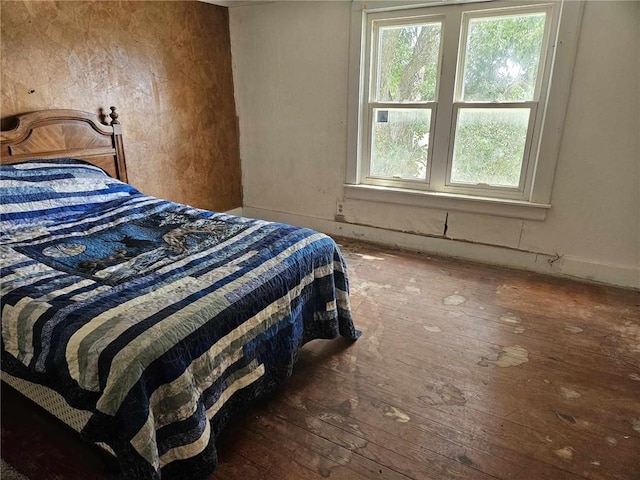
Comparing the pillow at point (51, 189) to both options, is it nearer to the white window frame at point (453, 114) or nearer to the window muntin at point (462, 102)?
the white window frame at point (453, 114)

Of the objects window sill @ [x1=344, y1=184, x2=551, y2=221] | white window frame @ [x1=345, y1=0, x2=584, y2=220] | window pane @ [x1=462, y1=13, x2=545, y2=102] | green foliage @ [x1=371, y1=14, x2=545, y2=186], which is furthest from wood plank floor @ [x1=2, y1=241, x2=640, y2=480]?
window pane @ [x1=462, y1=13, x2=545, y2=102]

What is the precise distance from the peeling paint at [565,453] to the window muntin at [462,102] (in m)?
1.96

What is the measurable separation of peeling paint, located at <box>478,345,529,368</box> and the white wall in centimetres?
121

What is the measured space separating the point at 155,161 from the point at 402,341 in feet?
8.08

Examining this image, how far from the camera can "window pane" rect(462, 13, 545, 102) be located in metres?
2.69

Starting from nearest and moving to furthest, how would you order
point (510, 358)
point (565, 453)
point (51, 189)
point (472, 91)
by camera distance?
point (565, 453) < point (510, 358) < point (51, 189) < point (472, 91)

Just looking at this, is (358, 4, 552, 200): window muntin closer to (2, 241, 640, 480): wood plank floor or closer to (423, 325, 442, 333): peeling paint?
(2, 241, 640, 480): wood plank floor

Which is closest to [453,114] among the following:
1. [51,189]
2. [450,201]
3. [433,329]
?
[450,201]

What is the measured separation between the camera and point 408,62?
10.2 feet

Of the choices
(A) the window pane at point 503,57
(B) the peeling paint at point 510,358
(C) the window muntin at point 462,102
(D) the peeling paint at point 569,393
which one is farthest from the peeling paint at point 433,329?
(A) the window pane at point 503,57

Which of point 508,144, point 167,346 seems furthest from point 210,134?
point 167,346

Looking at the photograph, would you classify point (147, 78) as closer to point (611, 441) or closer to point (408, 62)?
point (408, 62)

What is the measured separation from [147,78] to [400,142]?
210 centimetres

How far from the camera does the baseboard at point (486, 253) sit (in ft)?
9.14
